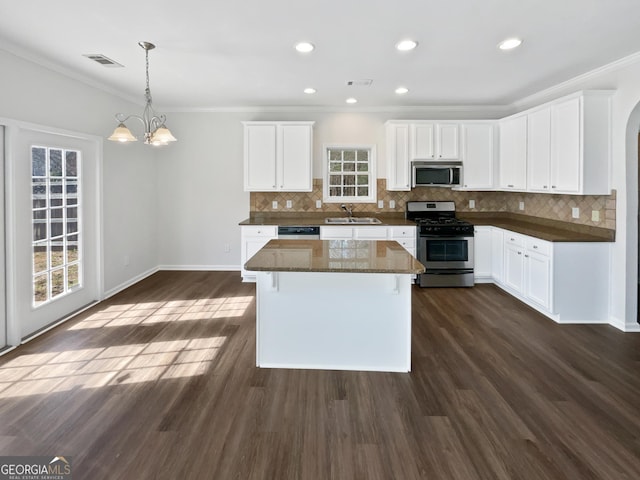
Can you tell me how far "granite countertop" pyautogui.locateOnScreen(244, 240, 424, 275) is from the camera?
2607 millimetres

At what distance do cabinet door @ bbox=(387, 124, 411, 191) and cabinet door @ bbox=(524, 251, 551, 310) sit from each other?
2.02 m

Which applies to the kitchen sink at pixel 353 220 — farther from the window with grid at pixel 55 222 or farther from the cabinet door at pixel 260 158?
the window with grid at pixel 55 222

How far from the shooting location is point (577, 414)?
2410 mm

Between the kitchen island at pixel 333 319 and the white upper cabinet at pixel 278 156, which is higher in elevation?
the white upper cabinet at pixel 278 156

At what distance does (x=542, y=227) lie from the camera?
504 centimetres

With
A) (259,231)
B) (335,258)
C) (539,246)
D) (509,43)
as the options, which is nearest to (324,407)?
(335,258)

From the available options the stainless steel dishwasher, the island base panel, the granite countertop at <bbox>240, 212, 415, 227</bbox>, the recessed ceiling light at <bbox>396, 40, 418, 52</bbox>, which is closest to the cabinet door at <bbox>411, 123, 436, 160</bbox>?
the granite countertop at <bbox>240, 212, 415, 227</bbox>

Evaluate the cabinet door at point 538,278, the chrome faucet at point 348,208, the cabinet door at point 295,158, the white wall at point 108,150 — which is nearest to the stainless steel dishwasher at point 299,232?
the cabinet door at point 295,158

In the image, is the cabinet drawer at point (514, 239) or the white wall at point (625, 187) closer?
the white wall at point (625, 187)

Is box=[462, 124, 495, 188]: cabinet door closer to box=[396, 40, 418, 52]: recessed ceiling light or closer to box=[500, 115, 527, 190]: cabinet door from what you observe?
box=[500, 115, 527, 190]: cabinet door

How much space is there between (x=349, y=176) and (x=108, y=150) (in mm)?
3351

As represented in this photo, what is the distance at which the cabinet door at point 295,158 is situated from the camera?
5.84 meters

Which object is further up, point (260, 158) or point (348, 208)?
point (260, 158)

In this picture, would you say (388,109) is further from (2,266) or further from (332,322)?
(2,266)
